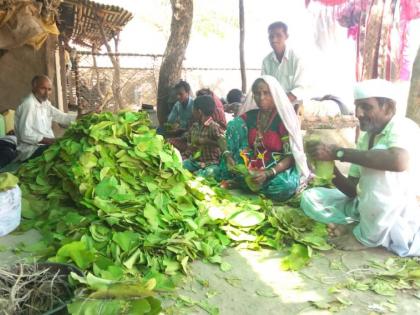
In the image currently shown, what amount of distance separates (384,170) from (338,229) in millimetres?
672

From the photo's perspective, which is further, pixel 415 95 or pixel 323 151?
pixel 415 95

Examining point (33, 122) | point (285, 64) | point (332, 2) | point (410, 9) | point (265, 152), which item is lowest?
point (265, 152)

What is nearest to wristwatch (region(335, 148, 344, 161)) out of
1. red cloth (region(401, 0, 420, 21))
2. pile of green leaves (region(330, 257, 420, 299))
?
pile of green leaves (region(330, 257, 420, 299))

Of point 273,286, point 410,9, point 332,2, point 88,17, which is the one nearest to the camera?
point 273,286

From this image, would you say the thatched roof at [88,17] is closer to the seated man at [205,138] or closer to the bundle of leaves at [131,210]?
the seated man at [205,138]

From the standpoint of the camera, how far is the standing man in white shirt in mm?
4770

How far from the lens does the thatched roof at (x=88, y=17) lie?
6955mm

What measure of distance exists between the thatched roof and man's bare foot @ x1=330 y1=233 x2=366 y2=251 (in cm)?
570

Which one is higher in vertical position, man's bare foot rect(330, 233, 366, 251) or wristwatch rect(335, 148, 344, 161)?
wristwatch rect(335, 148, 344, 161)

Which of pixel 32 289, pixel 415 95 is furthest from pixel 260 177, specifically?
pixel 32 289

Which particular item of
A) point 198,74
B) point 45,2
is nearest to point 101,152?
point 45,2

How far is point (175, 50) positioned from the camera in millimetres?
6824

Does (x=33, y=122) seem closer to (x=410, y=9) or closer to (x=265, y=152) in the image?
(x=265, y=152)

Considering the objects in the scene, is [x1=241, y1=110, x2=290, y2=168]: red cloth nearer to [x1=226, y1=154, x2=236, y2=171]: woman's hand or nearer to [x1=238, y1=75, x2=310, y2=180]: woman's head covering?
[x1=238, y1=75, x2=310, y2=180]: woman's head covering
